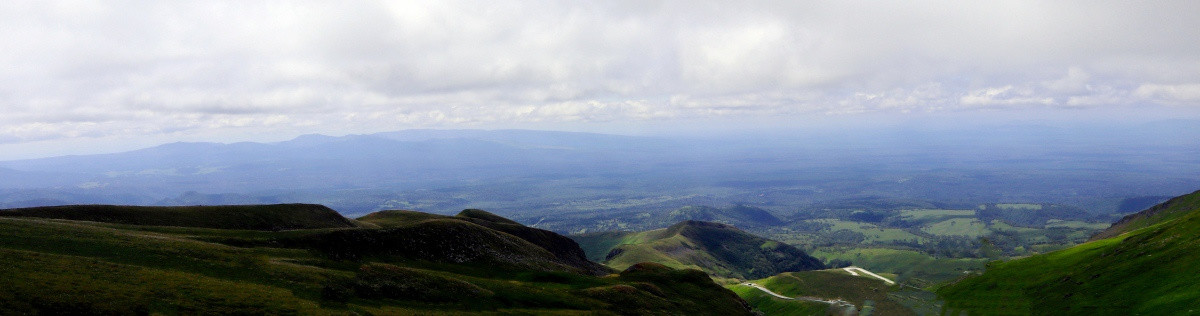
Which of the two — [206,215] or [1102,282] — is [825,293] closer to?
[1102,282]

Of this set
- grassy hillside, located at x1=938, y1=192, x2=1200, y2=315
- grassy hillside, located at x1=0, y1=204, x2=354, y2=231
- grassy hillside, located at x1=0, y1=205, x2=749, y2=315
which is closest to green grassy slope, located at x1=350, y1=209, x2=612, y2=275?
grassy hillside, located at x1=0, y1=205, x2=749, y2=315

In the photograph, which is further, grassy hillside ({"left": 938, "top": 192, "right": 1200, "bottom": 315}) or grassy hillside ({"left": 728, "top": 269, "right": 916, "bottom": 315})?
grassy hillside ({"left": 728, "top": 269, "right": 916, "bottom": 315})

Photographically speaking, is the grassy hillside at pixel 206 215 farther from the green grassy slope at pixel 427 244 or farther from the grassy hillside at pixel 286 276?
the green grassy slope at pixel 427 244

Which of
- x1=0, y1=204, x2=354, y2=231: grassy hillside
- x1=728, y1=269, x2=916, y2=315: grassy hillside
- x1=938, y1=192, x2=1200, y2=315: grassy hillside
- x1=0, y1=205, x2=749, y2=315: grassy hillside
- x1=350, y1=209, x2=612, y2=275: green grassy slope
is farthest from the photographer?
x1=728, y1=269, x2=916, y2=315: grassy hillside

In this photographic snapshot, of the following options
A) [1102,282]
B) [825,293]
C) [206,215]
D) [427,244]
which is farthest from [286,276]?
[825,293]

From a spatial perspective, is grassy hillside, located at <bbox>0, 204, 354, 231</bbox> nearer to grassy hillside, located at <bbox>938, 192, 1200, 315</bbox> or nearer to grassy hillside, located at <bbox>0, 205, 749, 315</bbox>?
grassy hillside, located at <bbox>0, 205, 749, 315</bbox>

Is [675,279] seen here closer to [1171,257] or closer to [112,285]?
[1171,257]
